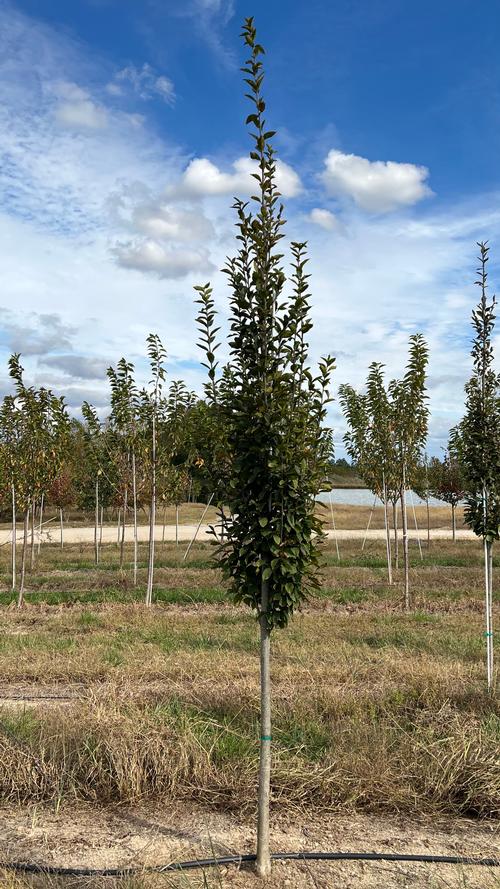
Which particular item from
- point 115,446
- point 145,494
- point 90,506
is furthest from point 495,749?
point 90,506

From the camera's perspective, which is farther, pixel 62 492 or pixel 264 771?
pixel 62 492

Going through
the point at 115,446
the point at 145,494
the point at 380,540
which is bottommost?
the point at 380,540

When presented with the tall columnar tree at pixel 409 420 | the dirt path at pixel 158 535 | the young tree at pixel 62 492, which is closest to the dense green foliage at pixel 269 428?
the tall columnar tree at pixel 409 420

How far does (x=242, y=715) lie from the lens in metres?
6.27

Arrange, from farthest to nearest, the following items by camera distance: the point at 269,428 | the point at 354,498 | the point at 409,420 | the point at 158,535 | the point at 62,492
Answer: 1. the point at 354,498
2. the point at 158,535
3. the point at 62,492
4. the point at 409,420
5. the point at 269,428

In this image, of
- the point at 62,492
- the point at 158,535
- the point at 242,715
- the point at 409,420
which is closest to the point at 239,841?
the point at 242,715

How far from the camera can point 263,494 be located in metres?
4.14

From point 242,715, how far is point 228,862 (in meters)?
2.05

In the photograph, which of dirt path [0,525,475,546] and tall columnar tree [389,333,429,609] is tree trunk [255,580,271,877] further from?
dirt path [0,525,475,546]

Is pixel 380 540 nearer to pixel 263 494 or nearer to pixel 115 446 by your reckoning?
pixel 115 446

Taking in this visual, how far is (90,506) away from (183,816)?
2685 cm

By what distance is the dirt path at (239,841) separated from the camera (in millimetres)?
4121

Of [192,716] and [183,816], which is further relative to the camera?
[192,716]

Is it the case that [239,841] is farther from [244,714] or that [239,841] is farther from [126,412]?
[126,412]
